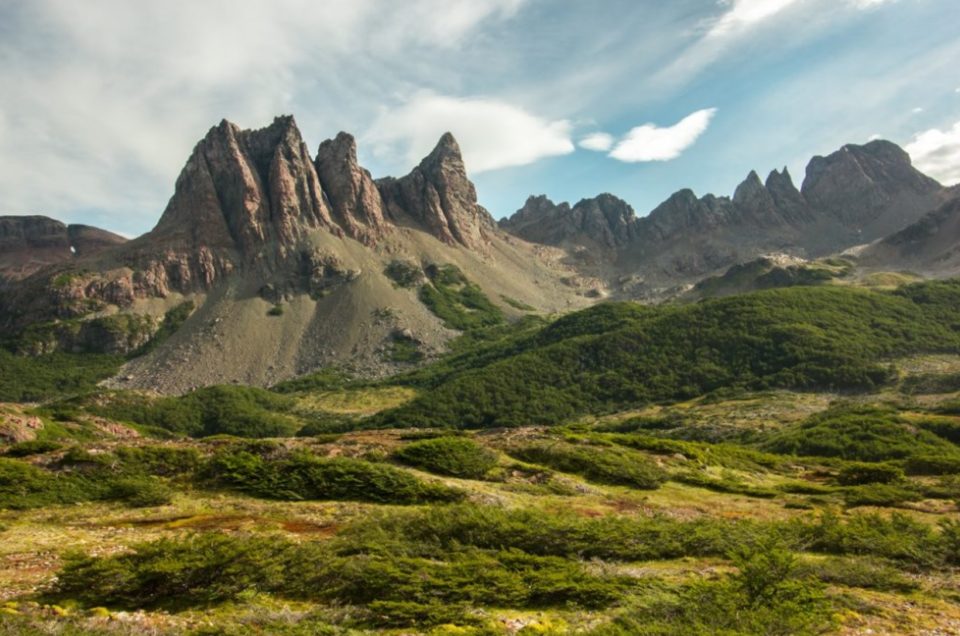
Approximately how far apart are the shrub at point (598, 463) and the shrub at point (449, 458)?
446 cm

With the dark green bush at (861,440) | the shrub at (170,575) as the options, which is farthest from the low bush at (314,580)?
the dark green bush at (861,440)

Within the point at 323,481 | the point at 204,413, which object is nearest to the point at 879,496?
the point at 323,481

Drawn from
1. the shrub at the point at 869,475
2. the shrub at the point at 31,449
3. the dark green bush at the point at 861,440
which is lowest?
the dark green bush at the point at 861,440

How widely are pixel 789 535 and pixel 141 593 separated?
20974 millimetres

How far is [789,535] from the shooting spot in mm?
21359

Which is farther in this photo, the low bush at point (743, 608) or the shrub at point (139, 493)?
the shrub at point (139, 493)

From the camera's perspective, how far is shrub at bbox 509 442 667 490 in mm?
34344

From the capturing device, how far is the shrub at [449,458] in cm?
3206

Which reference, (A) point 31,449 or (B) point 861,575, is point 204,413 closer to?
(A) point 31,449

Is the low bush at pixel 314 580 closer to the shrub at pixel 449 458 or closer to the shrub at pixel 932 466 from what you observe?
the shrub at pixel 449 458

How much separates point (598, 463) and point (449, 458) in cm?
949

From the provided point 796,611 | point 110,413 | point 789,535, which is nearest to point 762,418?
point 789,535

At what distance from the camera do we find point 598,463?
3550cm

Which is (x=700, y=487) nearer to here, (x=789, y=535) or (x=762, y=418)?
(x=789, y=535)
